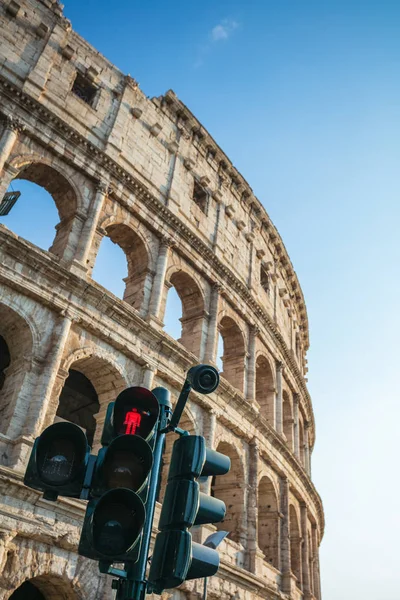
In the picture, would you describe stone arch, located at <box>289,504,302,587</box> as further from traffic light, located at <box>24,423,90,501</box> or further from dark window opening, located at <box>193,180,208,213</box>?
traffic light, located at <box>24,423,90,501</box>

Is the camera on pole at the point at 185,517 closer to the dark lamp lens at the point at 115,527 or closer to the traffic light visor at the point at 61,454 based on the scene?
the dark lamp lens at the point at 115,527

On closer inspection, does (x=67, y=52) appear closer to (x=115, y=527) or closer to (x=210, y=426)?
(x=210, y=426)

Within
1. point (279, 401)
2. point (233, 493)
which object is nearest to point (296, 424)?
point (279, 401)

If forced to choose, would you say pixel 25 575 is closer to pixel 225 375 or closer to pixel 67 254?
pixel 67 254

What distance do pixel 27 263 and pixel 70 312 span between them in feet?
4.09

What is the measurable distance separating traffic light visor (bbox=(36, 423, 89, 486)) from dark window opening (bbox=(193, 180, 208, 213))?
49.5 ft

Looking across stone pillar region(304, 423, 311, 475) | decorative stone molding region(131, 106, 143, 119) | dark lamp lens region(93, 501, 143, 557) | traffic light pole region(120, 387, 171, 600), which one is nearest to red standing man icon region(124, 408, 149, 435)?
traffic light pole region(120, 387, 171, 600)

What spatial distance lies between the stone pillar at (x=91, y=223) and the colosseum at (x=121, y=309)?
0.11ft

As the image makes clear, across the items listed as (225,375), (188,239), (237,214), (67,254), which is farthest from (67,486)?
(237,214)

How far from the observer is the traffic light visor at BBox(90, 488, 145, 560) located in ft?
8.20

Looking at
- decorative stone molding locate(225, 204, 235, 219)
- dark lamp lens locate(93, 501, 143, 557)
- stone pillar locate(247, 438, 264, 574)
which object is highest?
decorative stone molding locate(225, 204, 235, 219)

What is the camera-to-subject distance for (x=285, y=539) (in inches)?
588

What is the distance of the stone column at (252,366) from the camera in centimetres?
1535

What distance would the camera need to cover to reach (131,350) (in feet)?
37.1
